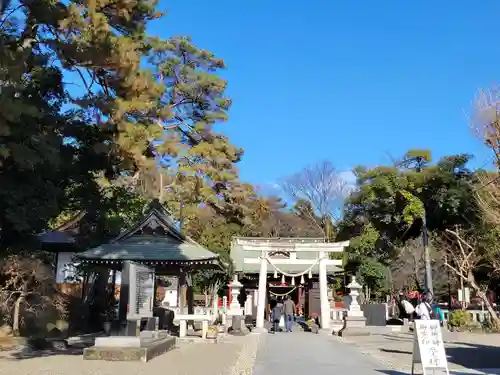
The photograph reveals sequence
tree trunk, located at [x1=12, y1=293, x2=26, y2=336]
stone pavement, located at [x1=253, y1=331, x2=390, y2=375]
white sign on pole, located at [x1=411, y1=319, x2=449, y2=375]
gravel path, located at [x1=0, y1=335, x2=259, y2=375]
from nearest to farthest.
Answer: white sign on pole, located at [x1=411, y1=319, x2=449, y2=375], gravel path, located at [x1=0, y1=335, x2=259, y2=375], stone pavement, located at [x1=253, y1=331, x2=390, y2=375], tree trunk, located at [x1=12, y1=293, x2=26, y2=336]

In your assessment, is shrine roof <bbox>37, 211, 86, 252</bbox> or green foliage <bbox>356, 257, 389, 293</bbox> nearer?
shrine roof <bbox>37, 211, 86, 252</bbox>

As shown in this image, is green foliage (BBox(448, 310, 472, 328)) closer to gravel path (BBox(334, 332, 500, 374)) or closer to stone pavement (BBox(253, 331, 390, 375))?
gravel path (BBox(334, 332, 500, 374))

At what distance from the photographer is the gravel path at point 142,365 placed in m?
9.59

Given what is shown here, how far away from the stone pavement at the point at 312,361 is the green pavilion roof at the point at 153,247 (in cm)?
415

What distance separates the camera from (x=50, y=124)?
15078 mm

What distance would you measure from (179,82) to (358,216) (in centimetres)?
1467

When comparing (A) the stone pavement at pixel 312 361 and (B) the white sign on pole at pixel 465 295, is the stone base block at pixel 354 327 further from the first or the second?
(B) the white sign on pole at pixel 465 295

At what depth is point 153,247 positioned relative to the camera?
18156 mm

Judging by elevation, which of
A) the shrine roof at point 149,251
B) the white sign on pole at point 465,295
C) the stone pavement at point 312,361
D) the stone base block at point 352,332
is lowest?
the stone pavement at point 312,361

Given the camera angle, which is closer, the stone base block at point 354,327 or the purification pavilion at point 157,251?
the purification pavilion at point 157,251

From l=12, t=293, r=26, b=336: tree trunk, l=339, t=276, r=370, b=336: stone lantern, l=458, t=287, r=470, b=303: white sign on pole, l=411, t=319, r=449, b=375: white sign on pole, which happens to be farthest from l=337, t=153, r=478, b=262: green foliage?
l=12, t=293, r=26, b=336: tree trunk

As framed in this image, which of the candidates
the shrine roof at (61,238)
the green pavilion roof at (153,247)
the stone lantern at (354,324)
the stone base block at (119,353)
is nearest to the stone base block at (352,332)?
the stone lantern at (354,324)

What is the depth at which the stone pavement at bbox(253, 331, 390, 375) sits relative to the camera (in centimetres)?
986

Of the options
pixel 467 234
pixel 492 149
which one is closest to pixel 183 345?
pixel 492 149
